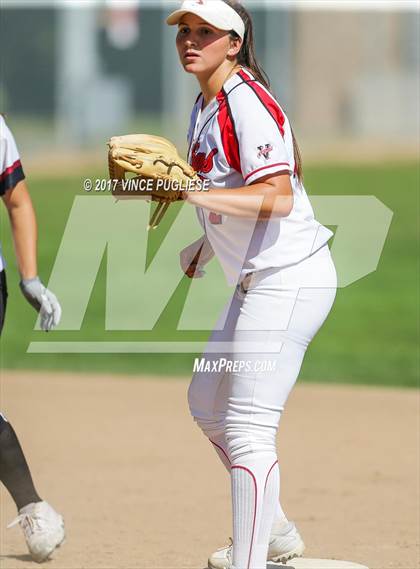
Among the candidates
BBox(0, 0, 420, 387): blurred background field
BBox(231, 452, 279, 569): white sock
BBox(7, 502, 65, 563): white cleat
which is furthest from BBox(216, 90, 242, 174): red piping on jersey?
BBox(0, 0, 420, 387): blurred background field

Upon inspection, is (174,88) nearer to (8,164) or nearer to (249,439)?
(8,164)

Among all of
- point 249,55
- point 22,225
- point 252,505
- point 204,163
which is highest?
point 249,55

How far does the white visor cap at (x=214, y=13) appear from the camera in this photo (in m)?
3.92

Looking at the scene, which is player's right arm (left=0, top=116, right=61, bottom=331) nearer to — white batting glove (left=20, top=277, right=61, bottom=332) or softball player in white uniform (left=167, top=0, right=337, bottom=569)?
white batting glove (left=20, top=277, right=61, bottom=332)

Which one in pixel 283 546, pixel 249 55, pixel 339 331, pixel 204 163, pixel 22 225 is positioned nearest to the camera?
pixel 204 163

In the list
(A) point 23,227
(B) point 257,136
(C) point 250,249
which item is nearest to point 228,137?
(B) point 257,136

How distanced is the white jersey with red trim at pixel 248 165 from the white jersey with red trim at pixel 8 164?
768 millimetres

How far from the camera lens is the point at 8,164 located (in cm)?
452

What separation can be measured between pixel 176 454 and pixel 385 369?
3.48 m

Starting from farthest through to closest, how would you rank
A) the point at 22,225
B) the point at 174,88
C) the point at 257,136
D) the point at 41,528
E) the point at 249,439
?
the point at 174,88
the point at 41,528
the point at 22,225
the point at 249,439
the point at 257,136

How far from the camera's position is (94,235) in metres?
18.7

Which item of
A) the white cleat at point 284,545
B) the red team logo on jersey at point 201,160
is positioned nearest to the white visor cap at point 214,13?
the red team logo on jersey at point 201,160

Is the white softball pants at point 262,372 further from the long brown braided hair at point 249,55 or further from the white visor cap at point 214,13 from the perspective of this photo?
the white visor cap at point 214,13

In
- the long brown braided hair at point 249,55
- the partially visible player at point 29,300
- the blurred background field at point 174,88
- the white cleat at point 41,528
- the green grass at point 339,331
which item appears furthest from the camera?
the blurred background field at point 174,88
